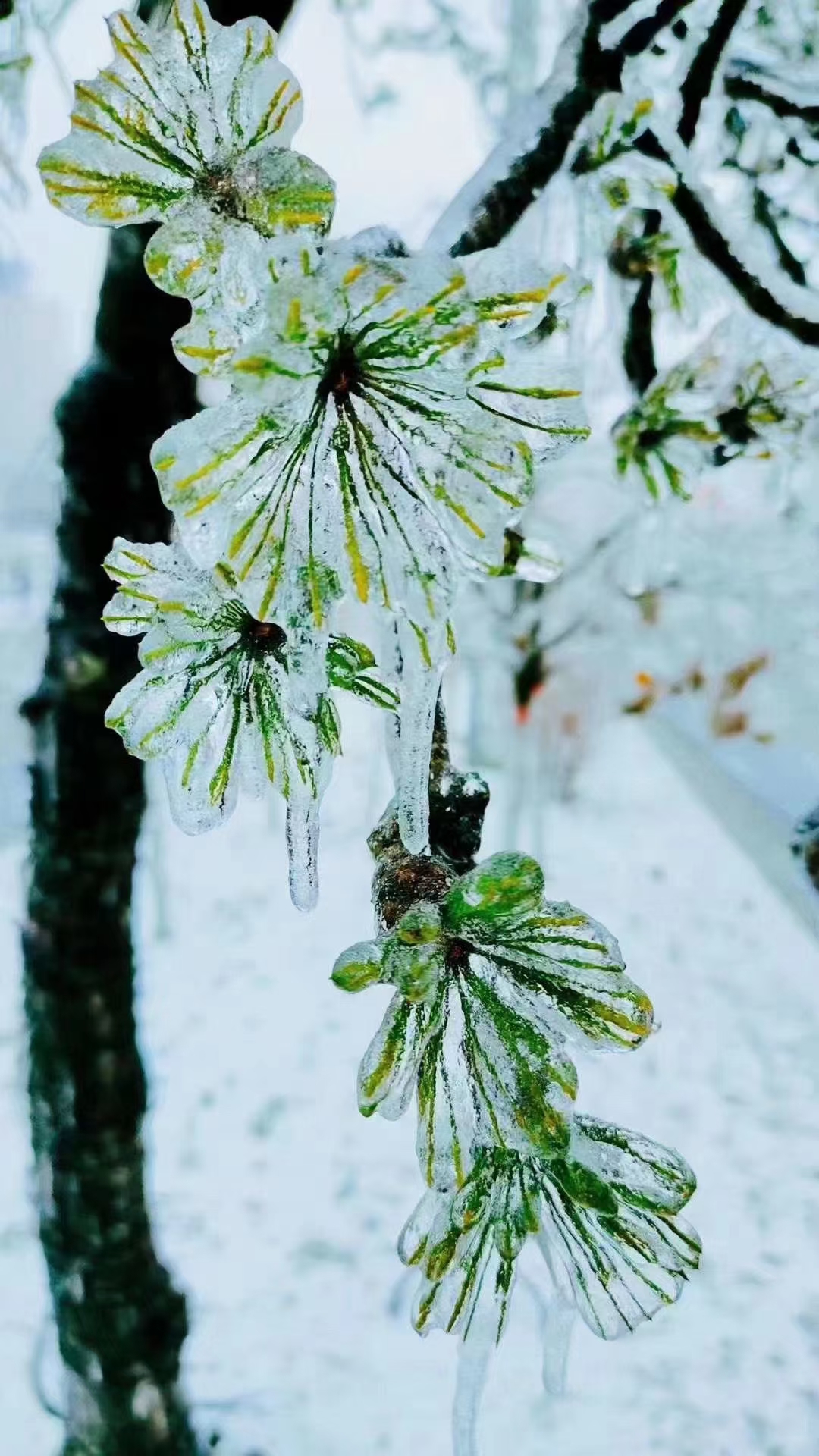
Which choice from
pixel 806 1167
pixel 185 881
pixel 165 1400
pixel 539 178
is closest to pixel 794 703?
pixel 806 1167

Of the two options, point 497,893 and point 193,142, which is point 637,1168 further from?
point 193,142

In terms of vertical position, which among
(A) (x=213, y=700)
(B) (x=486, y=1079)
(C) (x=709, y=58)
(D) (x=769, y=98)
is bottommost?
(B) (x=486, y=1079)

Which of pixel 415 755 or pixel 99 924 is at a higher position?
pixel 99 924

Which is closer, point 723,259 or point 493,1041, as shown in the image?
point 493,1041

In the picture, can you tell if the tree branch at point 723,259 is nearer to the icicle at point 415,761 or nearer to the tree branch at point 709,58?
the tree branch at point 709,58

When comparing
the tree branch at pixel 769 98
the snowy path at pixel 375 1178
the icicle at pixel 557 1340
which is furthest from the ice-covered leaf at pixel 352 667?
the snowy path at pixel 375 1178

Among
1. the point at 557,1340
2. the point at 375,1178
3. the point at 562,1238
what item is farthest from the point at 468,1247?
the point at 375,1178
